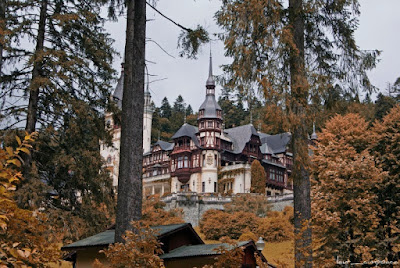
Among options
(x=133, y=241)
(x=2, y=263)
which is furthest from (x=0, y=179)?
(x=133, y=241)

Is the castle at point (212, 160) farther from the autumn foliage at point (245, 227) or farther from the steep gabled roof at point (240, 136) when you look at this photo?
the autumn foliage at point (245, 227)

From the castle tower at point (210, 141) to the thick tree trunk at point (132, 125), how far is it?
4826cm

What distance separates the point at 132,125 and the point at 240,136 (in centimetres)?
5226

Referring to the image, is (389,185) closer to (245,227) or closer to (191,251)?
(191,251)

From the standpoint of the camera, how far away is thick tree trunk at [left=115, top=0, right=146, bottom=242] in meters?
7.35

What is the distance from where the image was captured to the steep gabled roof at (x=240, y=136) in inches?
2304

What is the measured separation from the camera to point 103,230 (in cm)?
1423

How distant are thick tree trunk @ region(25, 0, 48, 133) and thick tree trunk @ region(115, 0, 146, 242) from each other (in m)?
4.86

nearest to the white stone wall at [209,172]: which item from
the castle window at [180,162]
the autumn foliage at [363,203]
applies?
the castle window at [180,162]

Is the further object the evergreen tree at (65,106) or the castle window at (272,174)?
the castle window at (272,174)

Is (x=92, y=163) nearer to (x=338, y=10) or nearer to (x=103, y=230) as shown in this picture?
(x=103, y=230)

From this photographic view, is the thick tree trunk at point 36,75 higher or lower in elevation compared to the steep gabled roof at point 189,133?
lower

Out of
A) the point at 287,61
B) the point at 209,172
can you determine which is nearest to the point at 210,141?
the point at 209,172

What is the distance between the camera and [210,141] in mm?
56656
